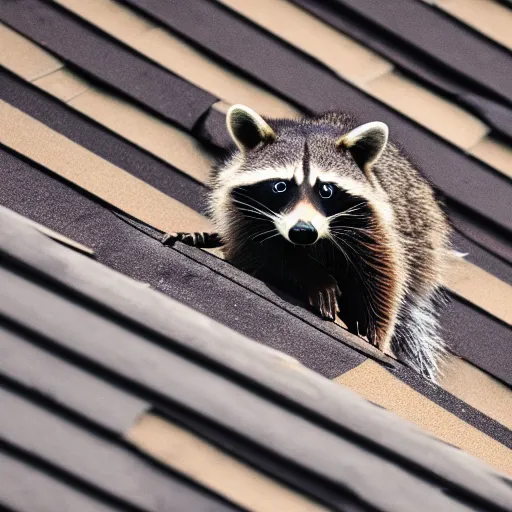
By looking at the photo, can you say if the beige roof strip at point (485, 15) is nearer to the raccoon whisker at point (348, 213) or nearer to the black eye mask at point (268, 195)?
the raccoon whisker at point (348, 213)

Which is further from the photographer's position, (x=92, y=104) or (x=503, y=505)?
(x=92, y=104)

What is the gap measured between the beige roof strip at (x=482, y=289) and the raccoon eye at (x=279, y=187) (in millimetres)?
664

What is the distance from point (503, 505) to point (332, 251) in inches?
55.4

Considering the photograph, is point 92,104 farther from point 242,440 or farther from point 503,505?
point 503,505

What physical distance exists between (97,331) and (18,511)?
1.41ft

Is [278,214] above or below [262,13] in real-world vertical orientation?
below

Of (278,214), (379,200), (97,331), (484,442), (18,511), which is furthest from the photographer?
(379,200)

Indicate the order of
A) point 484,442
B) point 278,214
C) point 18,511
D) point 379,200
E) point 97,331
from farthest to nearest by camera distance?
point 379,200, point 278,214, point 484,442, point 97,331, point 18,511

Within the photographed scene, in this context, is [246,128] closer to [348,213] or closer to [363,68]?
[348,213]

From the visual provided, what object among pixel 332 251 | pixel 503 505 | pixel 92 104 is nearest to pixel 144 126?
pixel 92 104

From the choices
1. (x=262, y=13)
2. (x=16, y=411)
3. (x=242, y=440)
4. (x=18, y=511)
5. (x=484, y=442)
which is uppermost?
(x=262, y=13)

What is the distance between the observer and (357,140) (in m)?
3.26

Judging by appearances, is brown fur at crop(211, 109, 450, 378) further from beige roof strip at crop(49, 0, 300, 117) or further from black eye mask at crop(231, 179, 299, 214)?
beige roof strip at crop(49, 0, 300, 117)

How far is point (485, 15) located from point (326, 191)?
111 cm
